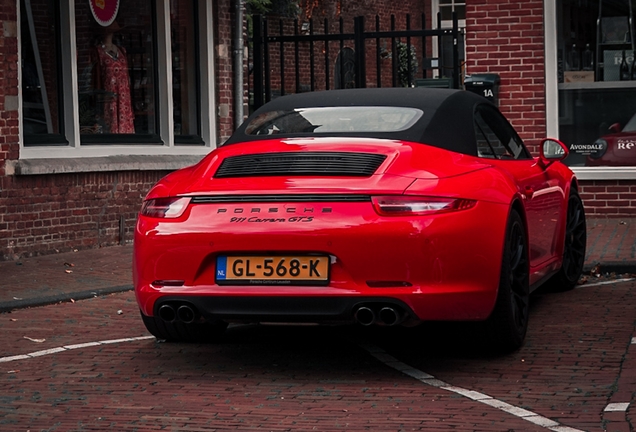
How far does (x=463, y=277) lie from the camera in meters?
5.64

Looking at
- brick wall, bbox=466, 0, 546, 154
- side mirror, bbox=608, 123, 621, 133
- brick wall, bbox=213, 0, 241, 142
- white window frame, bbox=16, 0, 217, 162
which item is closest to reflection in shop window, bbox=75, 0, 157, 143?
white window frame, bbox=16, 0, 217, 162

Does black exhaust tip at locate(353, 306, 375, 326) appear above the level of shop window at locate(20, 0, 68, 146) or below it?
below

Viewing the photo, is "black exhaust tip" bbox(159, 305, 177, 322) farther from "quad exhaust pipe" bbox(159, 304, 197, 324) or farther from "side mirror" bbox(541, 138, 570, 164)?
"side mirror" bbox(541, 138, 570, 164)

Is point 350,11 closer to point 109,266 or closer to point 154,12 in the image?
point 154,12

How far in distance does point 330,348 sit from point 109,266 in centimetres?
501

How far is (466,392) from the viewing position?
5.44 metres

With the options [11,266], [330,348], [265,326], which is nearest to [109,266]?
[11,266]

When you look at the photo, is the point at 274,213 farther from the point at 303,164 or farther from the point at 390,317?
the point at 390,317

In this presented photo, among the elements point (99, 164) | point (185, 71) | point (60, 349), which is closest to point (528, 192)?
point (60, 349)

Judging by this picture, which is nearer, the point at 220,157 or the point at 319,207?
the point at 319,207

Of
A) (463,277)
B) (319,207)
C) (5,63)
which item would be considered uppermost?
(5,63)

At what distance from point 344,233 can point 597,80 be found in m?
9.45

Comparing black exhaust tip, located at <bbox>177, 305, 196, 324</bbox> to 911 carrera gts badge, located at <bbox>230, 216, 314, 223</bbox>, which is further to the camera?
black exhaust tip, located at <bbox>177, 305, 196, 324</bbox>

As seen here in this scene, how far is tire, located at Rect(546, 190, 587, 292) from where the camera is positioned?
852 cm
